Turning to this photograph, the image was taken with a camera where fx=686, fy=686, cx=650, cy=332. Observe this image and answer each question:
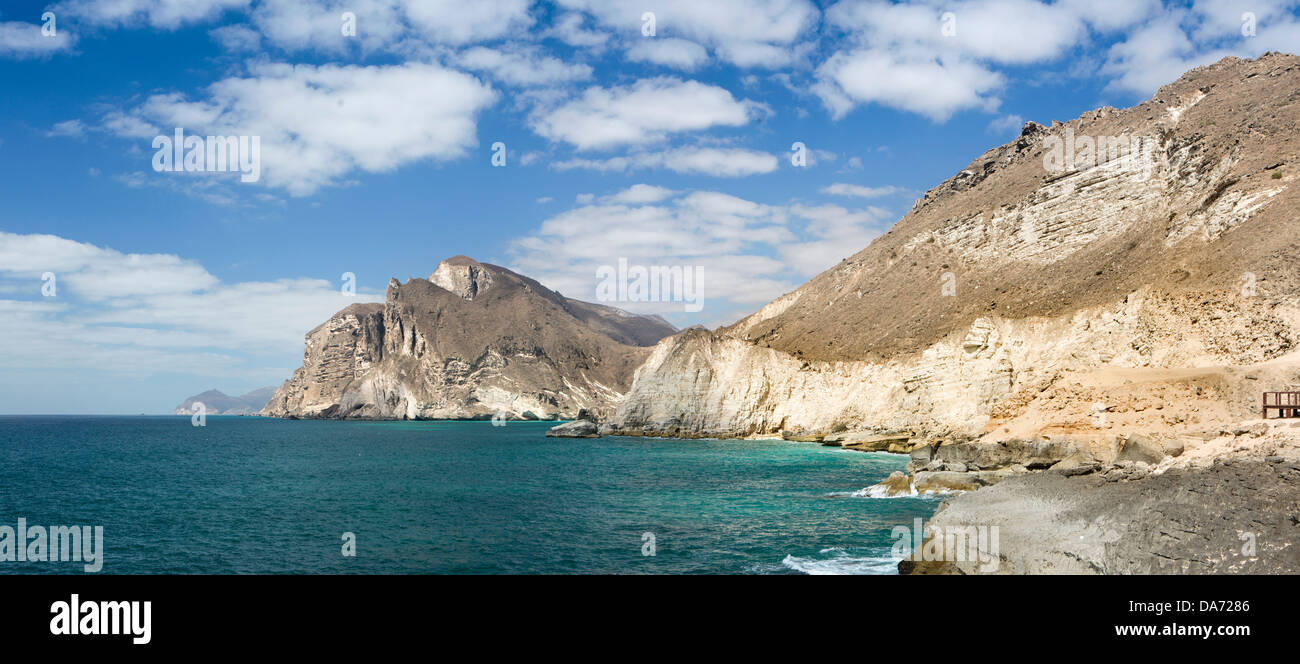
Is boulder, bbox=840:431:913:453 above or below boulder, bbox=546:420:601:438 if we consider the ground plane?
above

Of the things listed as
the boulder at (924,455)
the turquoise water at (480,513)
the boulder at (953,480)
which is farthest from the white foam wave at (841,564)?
the boulder at (924,455)

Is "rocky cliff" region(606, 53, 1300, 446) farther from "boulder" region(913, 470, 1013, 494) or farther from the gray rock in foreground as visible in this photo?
the gray rock in foreground

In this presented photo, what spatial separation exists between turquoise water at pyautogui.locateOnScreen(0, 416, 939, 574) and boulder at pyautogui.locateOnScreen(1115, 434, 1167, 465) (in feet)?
23.0

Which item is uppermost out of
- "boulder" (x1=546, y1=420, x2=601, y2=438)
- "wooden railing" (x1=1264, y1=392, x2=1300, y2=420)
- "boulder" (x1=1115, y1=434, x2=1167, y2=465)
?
"wooden railing" (x1=1264, y1=392, x2=1300, y2=420)

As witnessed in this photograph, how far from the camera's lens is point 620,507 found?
31188mm

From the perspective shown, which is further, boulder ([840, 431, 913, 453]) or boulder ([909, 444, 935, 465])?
boulder ([840, 431, 913, 453])

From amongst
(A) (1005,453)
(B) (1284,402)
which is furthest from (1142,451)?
(A) (1005,453)

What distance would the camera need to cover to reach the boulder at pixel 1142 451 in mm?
21552

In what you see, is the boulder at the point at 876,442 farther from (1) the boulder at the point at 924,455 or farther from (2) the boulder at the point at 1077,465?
(2) the boulder at the point at 1077,465

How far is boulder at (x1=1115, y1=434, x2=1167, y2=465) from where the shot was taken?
21552 mm

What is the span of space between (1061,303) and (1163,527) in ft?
150

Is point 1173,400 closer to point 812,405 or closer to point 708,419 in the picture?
point 812,405

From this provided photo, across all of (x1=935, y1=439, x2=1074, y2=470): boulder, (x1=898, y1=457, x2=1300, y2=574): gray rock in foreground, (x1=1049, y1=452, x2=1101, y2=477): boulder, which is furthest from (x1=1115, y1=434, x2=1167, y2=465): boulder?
(x1=935, y1=439, x2=1074, y2=470): boulder
